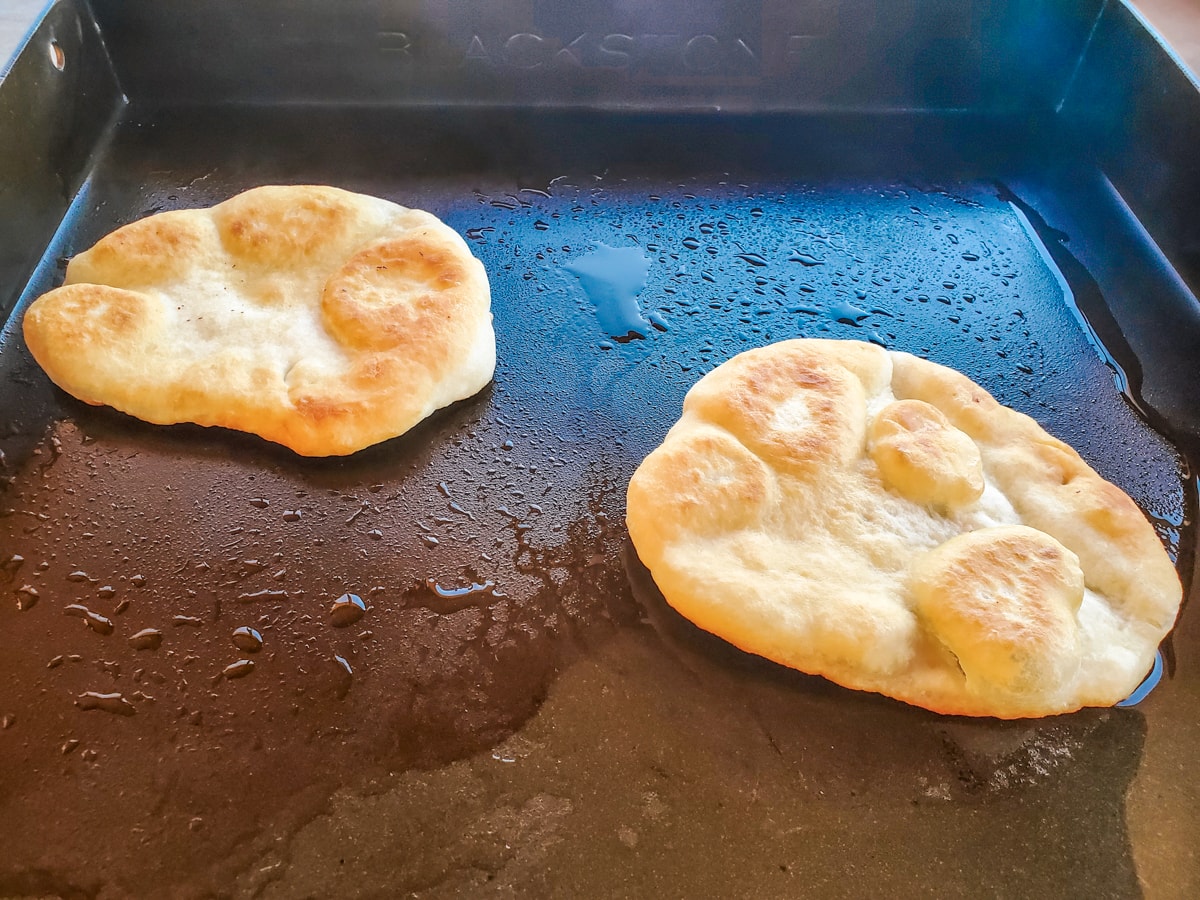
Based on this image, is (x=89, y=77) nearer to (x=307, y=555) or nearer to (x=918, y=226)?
(x=307, y=555)

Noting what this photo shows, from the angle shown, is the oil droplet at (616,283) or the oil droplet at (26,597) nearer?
the oil droplet at (26,597)

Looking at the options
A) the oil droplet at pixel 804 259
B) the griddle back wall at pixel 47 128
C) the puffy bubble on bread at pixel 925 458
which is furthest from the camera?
the oil droplet at pixel 804 259

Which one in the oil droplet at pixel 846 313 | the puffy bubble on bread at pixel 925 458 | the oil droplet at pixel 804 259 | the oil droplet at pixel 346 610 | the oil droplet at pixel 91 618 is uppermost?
the puffy bubble on bread at pixel 925 458

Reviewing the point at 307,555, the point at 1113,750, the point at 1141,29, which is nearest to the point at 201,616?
the point at 307,555

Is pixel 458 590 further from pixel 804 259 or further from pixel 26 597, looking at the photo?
pixel 804 259

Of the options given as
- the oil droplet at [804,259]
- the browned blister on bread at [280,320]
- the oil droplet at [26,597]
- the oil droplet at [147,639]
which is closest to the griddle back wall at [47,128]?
the browned blister on bread at [280,320]

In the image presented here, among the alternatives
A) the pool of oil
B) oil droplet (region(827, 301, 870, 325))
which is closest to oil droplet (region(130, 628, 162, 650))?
the pool of oil

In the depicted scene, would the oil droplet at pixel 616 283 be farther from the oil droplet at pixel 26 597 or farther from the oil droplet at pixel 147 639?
the oil droplet at pixel 26 597
